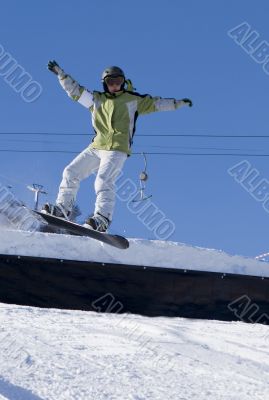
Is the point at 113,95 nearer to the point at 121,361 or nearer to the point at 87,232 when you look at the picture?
the point at 87,232

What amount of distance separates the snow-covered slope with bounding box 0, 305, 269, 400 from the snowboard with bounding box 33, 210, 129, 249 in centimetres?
142

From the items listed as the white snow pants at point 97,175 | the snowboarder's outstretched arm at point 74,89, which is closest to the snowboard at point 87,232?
the white snow pants at point 97,175

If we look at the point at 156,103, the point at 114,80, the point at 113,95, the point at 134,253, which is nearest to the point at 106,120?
the point at 113,95

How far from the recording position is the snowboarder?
6266 millimetres

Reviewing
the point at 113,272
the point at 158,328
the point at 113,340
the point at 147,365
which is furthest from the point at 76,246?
the point at 147,365

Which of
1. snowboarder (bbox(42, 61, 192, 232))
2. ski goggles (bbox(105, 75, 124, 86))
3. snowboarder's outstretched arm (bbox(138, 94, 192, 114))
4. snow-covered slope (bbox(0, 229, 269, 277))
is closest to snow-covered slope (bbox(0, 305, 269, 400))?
snow-covered slope (bbox(0, 229, 269, 277))

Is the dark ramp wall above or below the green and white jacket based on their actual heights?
below

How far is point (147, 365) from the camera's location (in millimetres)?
2877

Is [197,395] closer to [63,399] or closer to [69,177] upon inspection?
[63,399]

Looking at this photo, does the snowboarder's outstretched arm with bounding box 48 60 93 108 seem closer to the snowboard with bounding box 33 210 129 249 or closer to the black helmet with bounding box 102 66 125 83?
the black helmet with bounding box 102 66 125 83

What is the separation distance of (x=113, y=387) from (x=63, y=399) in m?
0.30

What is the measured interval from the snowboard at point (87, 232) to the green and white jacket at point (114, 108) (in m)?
0.95

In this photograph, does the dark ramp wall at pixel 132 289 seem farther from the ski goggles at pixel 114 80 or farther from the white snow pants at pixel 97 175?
the ski goggles at pixel 114 80

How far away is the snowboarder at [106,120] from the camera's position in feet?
20.6
